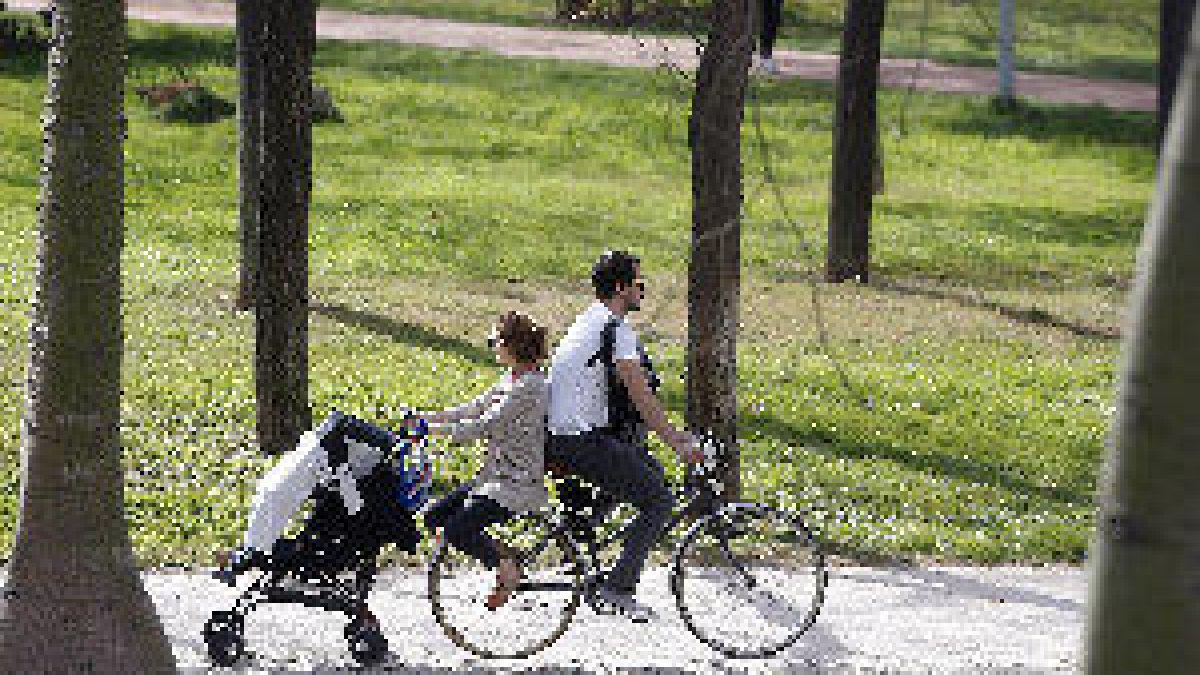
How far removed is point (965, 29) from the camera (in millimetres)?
48281

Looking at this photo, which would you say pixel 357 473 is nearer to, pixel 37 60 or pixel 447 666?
pixel 447 666

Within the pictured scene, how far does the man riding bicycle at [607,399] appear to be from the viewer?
33.0 ft

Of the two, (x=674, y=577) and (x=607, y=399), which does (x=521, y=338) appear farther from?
(x=674, y=577)

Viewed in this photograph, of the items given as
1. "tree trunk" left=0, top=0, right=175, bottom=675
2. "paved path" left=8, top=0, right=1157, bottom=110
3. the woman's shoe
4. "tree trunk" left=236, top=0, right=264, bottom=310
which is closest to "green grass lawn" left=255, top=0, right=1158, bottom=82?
"paved path" left=8, top=0, right=1157, bottom=110

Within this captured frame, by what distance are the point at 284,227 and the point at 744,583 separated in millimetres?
4984

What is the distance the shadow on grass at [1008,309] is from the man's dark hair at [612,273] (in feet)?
38.8

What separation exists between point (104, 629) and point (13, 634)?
40 cm

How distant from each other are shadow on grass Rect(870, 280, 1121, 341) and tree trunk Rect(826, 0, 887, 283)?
0.40m

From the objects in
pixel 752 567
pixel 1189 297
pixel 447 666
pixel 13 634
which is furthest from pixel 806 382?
pixel 1189 297

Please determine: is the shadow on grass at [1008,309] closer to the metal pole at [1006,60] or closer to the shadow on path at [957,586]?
the shadow on path at [957,586]

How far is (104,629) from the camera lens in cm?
947

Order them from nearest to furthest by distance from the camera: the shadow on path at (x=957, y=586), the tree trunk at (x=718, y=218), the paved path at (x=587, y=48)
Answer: the shadow on path at (x=957, y=586) < the tree trunk at (x=718, y=218) < the paved path at (x=587, y=48)

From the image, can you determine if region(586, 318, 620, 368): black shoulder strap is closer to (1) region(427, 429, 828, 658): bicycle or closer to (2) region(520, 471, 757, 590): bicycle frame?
(1) region(427, 429, 828, 658): bicycle

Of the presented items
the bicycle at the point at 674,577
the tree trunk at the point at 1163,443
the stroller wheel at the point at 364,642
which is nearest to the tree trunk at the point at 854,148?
the bicycle at the point at 674,577
